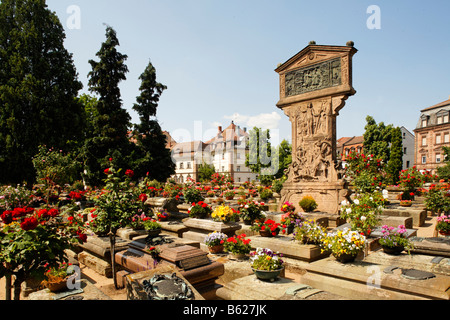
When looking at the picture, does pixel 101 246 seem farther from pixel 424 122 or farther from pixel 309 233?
pixel 424 122

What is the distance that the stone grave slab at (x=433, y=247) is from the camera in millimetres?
5706

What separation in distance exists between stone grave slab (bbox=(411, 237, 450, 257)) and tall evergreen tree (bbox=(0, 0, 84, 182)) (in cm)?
2406

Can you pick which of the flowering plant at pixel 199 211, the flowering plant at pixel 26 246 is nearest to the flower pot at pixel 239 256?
the flowering plant at pixel 199 211

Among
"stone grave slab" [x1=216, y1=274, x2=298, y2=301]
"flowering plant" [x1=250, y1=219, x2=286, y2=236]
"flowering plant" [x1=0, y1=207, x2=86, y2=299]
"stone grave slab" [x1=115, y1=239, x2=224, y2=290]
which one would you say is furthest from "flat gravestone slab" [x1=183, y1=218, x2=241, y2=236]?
"flowering plant" [x1=0, y1=207, x2=86, y2=299]

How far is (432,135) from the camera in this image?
43.3 m

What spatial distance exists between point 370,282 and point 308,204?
6.99 m

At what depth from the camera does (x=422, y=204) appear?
13.4 m

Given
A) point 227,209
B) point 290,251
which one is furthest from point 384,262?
point 227,209

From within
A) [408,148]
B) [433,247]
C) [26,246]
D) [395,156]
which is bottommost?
[433,247]

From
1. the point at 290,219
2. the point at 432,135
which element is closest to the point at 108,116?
the point at 290,219
